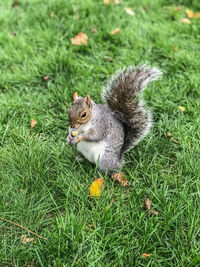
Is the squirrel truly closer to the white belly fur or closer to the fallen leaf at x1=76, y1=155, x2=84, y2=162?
the white belly fur

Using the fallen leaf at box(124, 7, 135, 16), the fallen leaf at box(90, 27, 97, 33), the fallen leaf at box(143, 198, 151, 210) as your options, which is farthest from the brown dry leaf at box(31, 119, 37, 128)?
the fallen leaf at box(124, 7, 135, 16)

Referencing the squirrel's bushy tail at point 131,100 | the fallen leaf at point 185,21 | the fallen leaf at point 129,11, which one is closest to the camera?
the squirrel's bushy tail at point 131,100

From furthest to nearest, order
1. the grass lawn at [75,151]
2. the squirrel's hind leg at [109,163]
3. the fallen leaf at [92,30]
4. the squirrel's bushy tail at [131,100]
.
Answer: the fallen leaf at [92,30], the squirrel's bushy tail at [131,100], the squirrel's hind leg at [109,163], the grass lawn at [75,151]

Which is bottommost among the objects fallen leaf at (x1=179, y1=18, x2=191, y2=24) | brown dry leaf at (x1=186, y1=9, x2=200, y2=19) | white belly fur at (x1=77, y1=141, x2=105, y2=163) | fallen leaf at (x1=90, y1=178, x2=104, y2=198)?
fallen leaf at (x1=90, y1=178, x2=104, y2=198)

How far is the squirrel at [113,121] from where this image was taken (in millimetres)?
1776

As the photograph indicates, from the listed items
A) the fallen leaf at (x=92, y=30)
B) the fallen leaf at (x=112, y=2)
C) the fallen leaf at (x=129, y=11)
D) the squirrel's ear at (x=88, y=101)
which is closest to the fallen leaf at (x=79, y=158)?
the squirrel's ear at (x=88, y=101)

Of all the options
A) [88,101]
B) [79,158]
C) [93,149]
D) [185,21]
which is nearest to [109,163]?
[93,149]

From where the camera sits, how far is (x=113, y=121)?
76.5 inches

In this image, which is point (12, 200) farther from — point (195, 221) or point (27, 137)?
point (195, 221)

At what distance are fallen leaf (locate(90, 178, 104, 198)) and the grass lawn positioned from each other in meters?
0.04

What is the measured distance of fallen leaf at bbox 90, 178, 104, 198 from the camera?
179cm

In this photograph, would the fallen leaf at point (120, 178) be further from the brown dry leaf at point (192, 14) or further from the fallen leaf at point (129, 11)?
the brown dry leaf at point (192, 14)

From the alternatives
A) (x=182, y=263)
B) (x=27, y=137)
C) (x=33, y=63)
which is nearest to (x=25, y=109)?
(x=27, y=137)

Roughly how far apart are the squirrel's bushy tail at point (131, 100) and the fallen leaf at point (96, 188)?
308 mm
